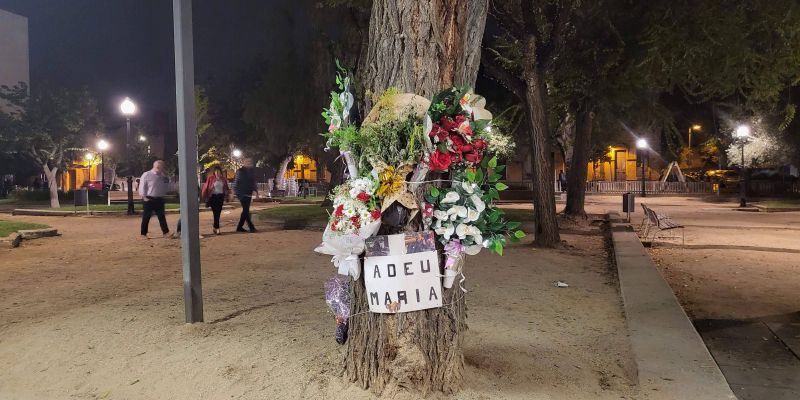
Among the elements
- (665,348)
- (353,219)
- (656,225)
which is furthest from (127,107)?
(665,348)

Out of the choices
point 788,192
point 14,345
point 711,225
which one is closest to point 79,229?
point 14,345

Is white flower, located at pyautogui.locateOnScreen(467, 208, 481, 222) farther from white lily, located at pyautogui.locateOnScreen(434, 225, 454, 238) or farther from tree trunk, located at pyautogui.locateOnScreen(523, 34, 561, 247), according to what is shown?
tree trunk, located at pyautogui.locateOnScreen(523, 34, 561, 247)

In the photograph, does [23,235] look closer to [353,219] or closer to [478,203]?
[353,219]

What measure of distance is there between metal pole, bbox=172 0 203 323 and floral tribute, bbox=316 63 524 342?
244 cm

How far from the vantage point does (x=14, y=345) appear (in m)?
5.03

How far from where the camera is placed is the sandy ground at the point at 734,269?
7.19 m

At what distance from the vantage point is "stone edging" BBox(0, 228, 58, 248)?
481 inches

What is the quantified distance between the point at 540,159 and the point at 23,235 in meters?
11.7

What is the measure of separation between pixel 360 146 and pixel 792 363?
434cm

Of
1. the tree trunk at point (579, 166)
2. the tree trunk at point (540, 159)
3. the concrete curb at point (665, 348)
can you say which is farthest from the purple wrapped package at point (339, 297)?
the tree trunk at point (579, 166)

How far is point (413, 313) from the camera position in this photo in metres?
3.65

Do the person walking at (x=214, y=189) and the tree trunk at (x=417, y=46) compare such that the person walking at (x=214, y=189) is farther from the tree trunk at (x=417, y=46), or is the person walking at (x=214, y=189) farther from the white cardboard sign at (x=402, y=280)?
the white cardboard sign at (x=402, y=280)

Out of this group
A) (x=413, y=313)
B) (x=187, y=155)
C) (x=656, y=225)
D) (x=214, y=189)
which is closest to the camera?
(x=413, y=313)

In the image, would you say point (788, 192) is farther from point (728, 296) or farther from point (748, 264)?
point (728, 296)
